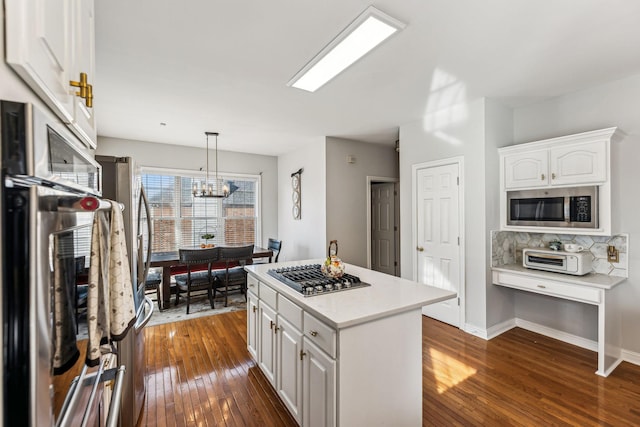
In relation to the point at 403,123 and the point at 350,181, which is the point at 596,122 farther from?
the point at 350,181

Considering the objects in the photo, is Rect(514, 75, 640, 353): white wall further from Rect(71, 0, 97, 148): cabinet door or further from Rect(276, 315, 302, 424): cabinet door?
Rect(71, 0, 97, 148): cabinet door

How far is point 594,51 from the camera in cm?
228

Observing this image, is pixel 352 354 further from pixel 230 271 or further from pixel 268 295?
pixel 230 271

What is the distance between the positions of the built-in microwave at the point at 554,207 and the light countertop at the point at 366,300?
6.14 ft

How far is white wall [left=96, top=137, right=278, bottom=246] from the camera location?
16.4ft

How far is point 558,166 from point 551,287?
1.18 meters

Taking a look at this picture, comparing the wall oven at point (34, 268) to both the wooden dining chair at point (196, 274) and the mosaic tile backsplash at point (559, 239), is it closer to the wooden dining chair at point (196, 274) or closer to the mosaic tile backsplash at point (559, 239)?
the wooden dining chair at point (196, 274)

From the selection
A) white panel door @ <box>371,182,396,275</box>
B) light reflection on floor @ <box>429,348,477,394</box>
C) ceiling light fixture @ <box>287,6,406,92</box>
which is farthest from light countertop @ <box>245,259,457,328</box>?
white panel door @ <box>371,182,396,275</box>

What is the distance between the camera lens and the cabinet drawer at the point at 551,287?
258cm

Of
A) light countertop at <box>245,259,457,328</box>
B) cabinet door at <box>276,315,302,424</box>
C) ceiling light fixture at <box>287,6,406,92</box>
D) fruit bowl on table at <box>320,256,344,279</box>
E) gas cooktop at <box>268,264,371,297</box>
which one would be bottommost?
cabinet door at <box>276,315,302,424</box>

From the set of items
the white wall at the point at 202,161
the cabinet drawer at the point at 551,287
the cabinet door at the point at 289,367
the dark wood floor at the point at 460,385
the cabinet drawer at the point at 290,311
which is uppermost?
the white wall at the point at 202,161

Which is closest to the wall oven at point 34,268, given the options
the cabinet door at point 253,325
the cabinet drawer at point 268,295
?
the cabinet drawer at point 268,295

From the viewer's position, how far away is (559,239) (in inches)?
125

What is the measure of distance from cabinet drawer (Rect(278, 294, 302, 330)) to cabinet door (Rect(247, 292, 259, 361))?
0.54 m
